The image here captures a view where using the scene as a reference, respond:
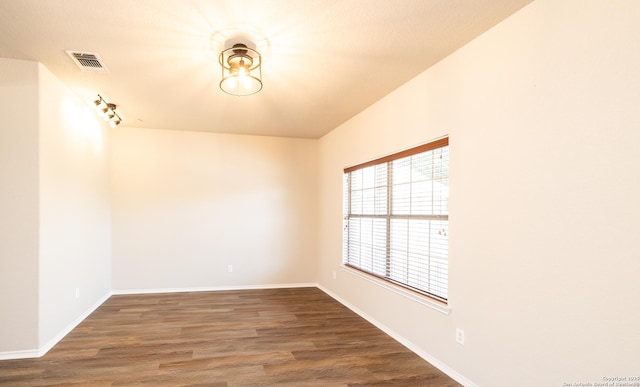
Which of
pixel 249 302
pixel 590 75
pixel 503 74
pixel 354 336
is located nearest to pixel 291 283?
pixel 249 302

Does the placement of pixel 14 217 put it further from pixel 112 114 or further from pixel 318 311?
pixel 318 311

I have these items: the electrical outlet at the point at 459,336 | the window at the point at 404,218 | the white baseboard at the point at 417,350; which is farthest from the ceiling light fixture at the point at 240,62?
the white baseboard at the point at 417,350

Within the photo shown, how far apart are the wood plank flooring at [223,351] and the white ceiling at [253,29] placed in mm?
2524

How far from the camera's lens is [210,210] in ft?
18.7

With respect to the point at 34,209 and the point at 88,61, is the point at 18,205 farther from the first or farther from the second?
the point at 88,61

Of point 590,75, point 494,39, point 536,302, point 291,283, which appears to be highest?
point 494,39

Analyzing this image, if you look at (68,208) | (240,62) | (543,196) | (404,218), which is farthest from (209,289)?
(543,196)

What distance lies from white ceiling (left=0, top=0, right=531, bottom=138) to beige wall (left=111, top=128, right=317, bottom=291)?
5.18ft

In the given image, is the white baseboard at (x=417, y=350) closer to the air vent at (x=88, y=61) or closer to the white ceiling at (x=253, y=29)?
the white ceiling at (x=253, y=29)

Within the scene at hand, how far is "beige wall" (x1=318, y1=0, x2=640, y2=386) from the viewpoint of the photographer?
1636 millimetres

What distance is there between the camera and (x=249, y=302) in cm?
494

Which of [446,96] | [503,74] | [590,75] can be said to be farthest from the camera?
[446,96]

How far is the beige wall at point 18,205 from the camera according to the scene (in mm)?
2965

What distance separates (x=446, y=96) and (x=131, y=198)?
471cm
